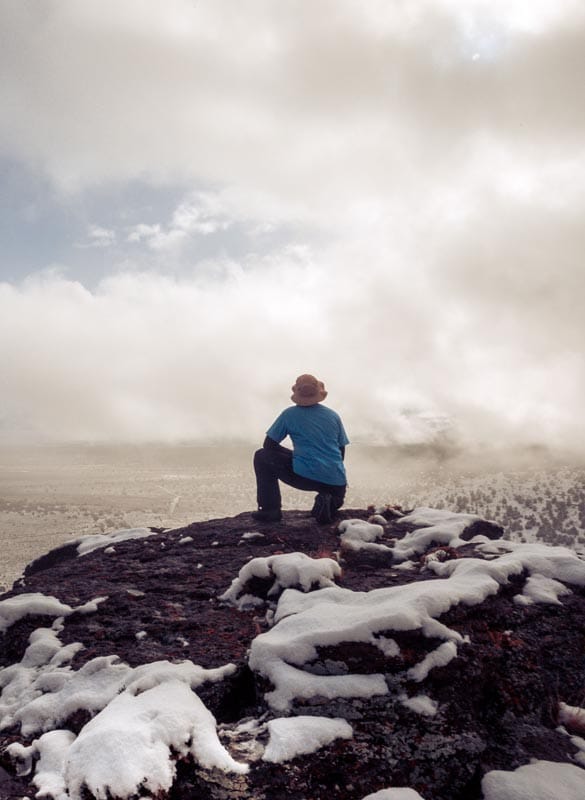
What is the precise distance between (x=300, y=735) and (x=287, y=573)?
2022mm

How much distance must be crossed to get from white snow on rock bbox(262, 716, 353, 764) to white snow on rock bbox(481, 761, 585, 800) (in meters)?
0.72

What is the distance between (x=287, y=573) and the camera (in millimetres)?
4699

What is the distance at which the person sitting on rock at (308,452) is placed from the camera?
6.93 m

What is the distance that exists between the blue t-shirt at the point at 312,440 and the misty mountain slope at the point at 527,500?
7915 mm

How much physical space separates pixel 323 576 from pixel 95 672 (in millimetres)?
1979

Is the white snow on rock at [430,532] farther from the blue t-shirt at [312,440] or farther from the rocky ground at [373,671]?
the blue t-shirt at [312,440]

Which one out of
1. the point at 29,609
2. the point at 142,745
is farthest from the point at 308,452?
the point at 142,745

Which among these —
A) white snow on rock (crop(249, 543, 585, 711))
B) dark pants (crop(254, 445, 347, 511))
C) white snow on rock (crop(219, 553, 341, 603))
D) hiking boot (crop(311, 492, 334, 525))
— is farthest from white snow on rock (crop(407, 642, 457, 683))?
dark pants (crop(254, 445, 347, 511))

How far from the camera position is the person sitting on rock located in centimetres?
693

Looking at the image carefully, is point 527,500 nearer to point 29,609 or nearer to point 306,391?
point 306,391

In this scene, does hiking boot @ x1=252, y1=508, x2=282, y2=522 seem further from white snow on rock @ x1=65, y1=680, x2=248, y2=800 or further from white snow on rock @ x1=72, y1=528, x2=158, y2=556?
white snow on rock @ x1=65, y1=680, x2=248, y2=800

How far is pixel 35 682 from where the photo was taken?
3607mm

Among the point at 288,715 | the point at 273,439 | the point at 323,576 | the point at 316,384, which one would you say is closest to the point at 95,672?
the point at 288,715

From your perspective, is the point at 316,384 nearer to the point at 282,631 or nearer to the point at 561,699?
the point at 282,631
